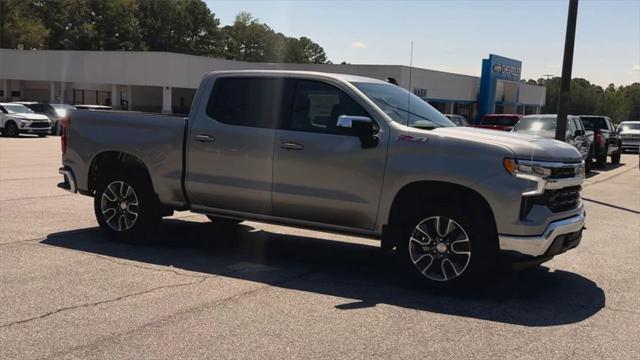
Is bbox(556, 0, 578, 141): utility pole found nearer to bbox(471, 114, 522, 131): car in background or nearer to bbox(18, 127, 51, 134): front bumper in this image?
bbox(471, 114, 522, 131): car in background

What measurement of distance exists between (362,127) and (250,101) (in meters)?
1.55

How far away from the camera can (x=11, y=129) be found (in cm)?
3027

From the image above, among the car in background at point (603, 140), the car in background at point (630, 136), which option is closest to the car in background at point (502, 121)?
the car in background at point (603, 140)

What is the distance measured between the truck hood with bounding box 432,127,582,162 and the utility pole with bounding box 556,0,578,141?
10187 mm

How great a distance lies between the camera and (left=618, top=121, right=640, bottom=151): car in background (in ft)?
107

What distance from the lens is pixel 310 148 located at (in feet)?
21.3

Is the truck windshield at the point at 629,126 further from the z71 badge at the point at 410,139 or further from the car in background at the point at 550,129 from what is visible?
the z71 badge at the point at 410,139

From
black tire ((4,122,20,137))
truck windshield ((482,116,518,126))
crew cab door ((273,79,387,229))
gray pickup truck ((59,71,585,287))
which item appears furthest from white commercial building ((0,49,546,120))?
crew cab door ((273,79,387,229))

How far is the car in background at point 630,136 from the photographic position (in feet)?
107

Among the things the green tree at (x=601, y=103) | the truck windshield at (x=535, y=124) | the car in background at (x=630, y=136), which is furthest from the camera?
the green tree at (x=601, y=103)

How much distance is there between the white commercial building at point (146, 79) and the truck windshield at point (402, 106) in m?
41.3

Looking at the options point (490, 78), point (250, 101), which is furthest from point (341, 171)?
point (490, 78)

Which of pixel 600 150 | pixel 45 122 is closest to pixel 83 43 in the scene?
pixel 45 122

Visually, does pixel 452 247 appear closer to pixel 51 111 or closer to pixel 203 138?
pixel 203 138
